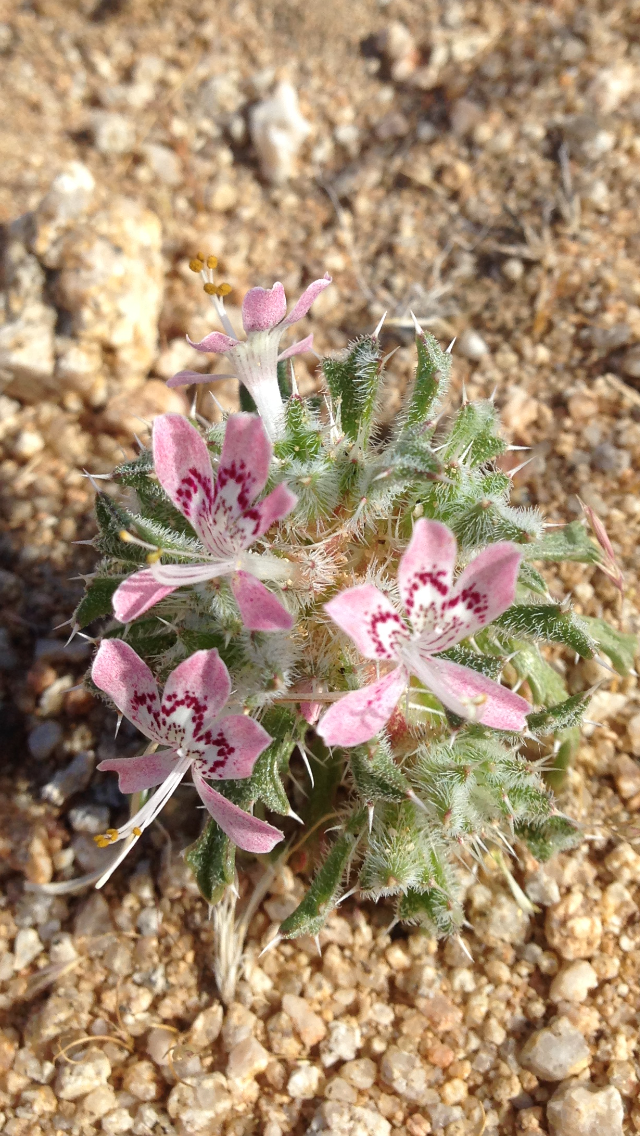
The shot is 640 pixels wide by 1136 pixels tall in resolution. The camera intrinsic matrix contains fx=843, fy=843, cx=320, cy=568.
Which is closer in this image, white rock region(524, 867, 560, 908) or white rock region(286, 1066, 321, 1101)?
white rock region(286, 1066, 321, 1101)

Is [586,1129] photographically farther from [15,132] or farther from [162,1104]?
[15,132]

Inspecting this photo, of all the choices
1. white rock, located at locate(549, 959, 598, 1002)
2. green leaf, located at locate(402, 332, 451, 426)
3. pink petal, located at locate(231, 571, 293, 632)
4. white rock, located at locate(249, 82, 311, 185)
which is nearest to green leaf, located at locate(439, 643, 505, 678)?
pink petal, located at locate(231, 571, 293, 632)

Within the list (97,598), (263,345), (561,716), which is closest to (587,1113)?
(561,716)

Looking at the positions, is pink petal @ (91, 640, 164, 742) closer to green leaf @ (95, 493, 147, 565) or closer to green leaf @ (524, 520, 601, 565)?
green leaf @ (95, 493, 147, 565)

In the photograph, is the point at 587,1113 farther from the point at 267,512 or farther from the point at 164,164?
the point at 164,164

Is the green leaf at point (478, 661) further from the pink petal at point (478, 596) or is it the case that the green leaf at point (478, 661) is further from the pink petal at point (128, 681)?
the pink petal at point (128, 681)

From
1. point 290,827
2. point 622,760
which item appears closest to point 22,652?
point 290,827
